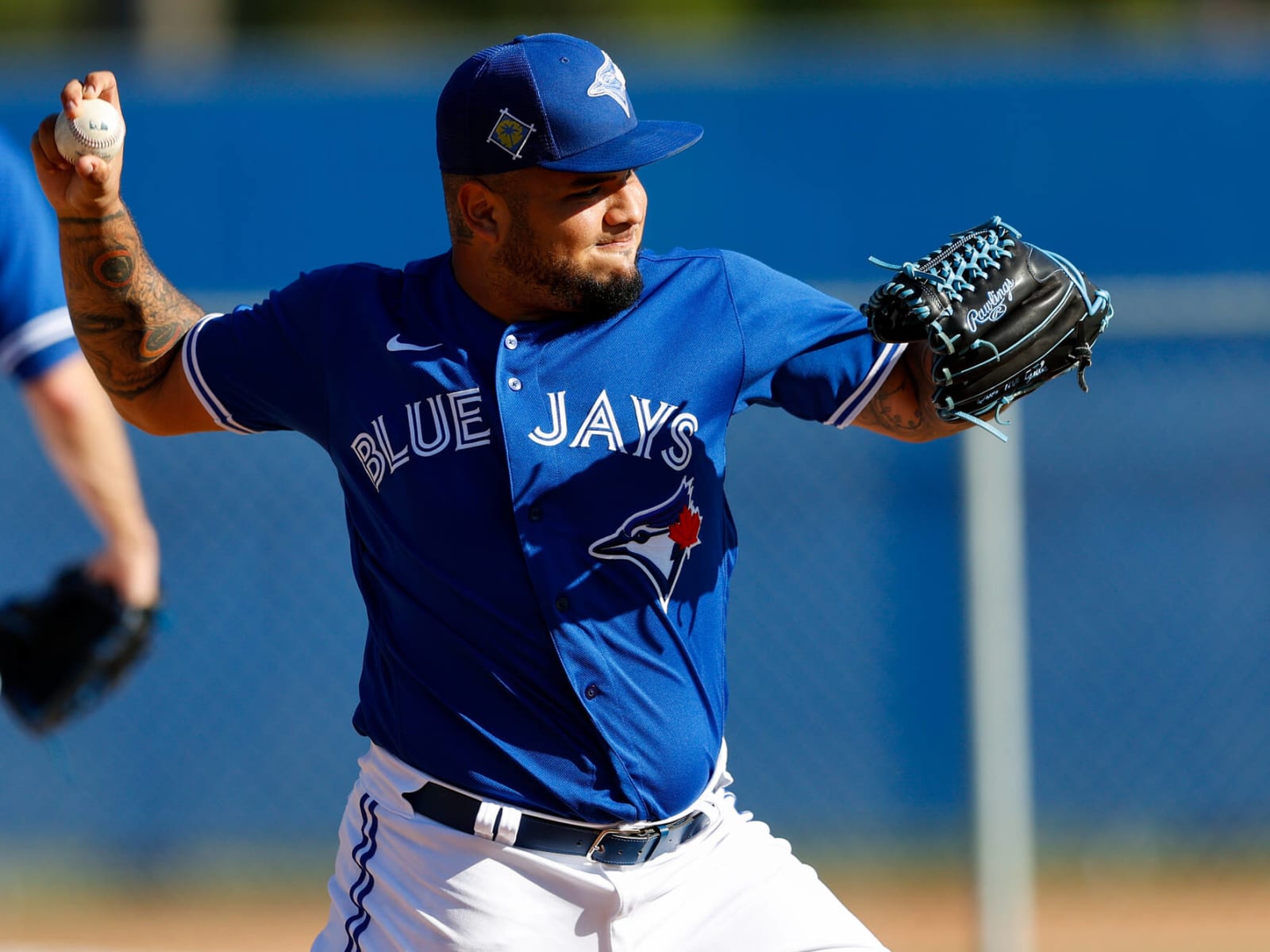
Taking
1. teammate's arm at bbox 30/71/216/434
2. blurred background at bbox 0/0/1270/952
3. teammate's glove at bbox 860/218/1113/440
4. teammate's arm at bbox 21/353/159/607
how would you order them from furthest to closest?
blurred background at bbox 0/0/1270/952 < teammate's arm at bbox 21/353/159/607 < teammate's arm at bbox 30/71/216/434 < teammate's glove at bbox 860/218/1113/440

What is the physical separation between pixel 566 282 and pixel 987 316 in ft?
2.56

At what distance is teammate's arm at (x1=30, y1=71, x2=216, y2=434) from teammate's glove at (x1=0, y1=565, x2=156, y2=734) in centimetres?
111

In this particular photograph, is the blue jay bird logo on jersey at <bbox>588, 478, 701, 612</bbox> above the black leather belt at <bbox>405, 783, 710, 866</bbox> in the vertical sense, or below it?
above

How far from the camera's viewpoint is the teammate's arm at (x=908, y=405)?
311 cm

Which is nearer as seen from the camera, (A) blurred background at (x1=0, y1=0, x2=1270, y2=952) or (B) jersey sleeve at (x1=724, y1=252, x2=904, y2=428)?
(B) jersey sleeve at (x1=724, y1=252, x2=904, y2=428)

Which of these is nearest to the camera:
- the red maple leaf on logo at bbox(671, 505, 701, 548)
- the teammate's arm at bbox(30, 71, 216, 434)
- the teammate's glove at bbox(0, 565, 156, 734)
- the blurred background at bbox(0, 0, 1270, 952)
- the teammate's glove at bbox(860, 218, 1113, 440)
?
the teammate's glove at bbox(860, 218, 1113, 440)

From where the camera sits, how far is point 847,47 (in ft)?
31.1

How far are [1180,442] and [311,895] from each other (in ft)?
15.0

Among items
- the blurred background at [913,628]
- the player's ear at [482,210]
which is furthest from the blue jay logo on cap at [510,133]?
the blurred background at [913,628]

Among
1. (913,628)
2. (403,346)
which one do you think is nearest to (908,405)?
(403,346)

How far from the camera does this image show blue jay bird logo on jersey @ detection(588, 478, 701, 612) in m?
2.88

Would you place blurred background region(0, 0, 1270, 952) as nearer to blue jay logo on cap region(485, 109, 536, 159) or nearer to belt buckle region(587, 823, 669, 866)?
blue jay logo on cap region(485, 109, 536, 159)

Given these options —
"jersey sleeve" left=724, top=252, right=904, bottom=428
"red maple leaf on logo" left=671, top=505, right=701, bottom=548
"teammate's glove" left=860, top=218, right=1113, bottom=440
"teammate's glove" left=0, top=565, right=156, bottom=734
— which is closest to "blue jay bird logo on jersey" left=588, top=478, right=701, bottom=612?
"red maple leaf on logo" left=671, top=505, right=701, bottom=548

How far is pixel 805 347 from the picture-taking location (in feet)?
9.96
